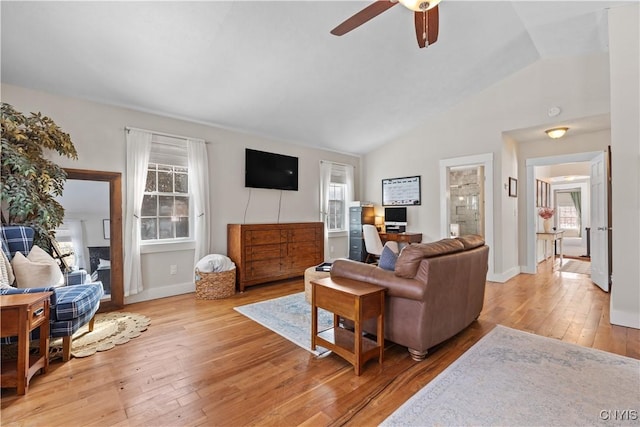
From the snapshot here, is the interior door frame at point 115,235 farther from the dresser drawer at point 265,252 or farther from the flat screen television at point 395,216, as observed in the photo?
the flat screen television at point 395,216

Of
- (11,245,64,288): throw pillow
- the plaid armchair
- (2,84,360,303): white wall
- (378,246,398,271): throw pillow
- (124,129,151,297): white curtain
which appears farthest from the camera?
(124,129,151,297): white curtain

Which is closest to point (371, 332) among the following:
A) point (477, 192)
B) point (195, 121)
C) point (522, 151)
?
point (195, 121)

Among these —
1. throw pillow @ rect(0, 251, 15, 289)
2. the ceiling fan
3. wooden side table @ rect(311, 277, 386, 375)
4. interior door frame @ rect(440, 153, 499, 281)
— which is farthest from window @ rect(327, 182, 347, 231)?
throw pillow @ rect(0, 251, 15, 289)

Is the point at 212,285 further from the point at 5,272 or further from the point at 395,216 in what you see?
the point at 395,216

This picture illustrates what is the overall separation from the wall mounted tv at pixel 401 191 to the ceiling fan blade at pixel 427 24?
11.8ft

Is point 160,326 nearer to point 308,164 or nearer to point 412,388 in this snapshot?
point 412,388

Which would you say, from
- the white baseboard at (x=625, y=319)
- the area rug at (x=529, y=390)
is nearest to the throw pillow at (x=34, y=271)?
the area rug at (x=529, y=390)

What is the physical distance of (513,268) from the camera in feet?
16.8

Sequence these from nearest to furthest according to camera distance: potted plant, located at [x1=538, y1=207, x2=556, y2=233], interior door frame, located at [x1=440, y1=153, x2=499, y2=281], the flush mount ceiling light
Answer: the flush mount ceiling light, interior door frame, located at [x1=440, y1=153, x2=499, y2=281], potted plant, located at [x1=538, y1=207, x2=556, y2=233]

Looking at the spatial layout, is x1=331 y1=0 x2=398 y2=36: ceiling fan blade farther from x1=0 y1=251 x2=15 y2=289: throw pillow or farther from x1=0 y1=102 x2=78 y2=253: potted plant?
x1=0 y1=251 x2=15 y2=289: throw pillow

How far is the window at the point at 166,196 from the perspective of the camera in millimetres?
3859

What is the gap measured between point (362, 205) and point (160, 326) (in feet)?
13.9

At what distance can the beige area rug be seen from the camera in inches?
91.6

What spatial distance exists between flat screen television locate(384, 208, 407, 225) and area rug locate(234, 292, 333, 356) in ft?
9.44
